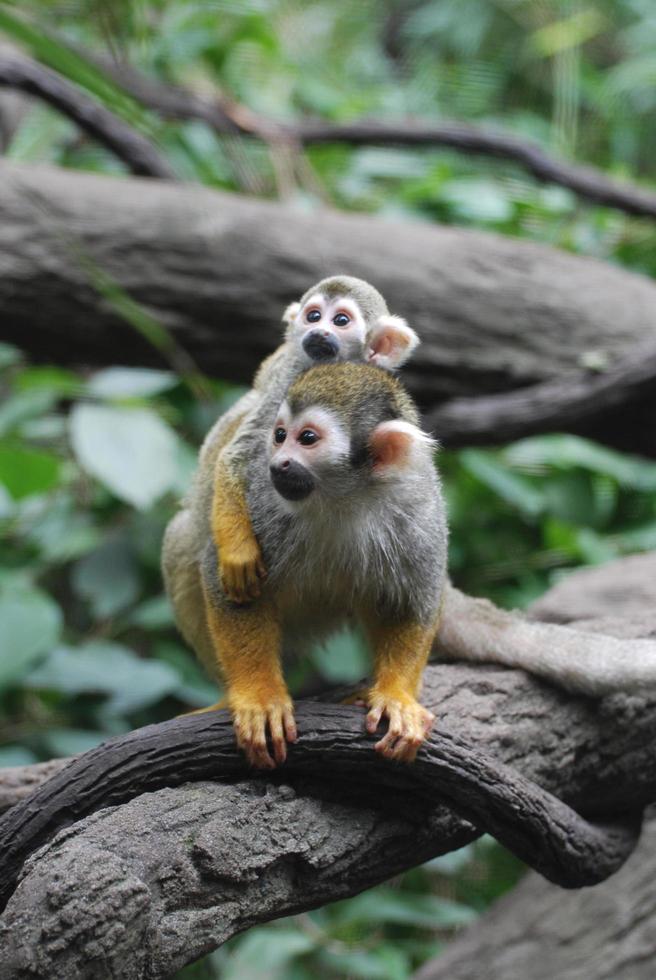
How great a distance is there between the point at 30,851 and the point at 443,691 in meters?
1.10

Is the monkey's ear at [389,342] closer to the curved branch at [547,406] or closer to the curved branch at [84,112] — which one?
the curved branch at [547,406]

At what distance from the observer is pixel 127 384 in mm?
4465

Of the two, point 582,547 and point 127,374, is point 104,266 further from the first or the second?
point 582,547

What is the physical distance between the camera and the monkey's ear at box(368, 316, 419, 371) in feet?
9.32

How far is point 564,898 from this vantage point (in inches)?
147

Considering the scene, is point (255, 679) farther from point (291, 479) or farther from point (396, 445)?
point (396, 445)

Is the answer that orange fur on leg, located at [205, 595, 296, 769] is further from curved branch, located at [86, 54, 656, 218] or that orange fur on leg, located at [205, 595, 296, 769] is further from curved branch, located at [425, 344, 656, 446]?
curved branch, located at [86, 54, 656, 218]

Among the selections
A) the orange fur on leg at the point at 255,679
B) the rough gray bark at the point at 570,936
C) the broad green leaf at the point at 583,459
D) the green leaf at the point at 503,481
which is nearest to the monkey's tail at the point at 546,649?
the orange fur on leg at the point at 255,679

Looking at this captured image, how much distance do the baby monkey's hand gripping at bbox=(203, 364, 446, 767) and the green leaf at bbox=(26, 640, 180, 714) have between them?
163 centimetres

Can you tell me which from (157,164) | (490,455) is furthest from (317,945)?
(157,164)

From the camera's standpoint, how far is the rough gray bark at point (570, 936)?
3.35 metres

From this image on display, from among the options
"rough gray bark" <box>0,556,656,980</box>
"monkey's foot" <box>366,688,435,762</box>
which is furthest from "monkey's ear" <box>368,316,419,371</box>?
"monkey's foot" <box>366,688,435,762</box>

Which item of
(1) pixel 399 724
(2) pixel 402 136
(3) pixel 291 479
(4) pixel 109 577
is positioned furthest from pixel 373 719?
(2) pixel 402 136

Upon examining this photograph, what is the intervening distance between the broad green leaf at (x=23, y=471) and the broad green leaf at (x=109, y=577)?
2.21ft
